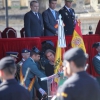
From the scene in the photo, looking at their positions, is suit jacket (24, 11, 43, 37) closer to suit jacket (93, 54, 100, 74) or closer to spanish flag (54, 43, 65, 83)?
suit jacket (93, 54, 100, 74)

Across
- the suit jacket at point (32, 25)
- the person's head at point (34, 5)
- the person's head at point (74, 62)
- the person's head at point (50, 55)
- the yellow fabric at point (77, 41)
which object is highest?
the person's head at point (34, 5)

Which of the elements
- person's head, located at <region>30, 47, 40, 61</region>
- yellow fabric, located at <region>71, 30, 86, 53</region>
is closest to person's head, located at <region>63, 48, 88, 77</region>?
person's head, located at <region>30, 47, 40, 61</region>

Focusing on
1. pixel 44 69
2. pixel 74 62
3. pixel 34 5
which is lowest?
pixel 44 69

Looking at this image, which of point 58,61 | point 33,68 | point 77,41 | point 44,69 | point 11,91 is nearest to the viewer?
point 11,91

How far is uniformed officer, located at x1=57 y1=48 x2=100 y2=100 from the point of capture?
5.36 metres

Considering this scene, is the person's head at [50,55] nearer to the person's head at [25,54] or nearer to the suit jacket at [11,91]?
the person's head at [25,54]

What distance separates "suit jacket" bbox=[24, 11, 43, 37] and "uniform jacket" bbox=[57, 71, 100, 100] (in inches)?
247

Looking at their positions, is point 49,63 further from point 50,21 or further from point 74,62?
point 74,62

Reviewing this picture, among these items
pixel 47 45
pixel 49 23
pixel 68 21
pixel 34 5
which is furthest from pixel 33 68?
pixel 68 21

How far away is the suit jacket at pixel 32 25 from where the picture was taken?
38.4ft

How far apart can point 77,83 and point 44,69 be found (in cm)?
460

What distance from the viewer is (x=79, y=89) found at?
540cm

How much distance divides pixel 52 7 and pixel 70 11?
627 millimetres

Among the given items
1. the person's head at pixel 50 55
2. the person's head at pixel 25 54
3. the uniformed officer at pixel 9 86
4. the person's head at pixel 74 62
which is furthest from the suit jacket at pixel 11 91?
the person's head at pixel 25 54
